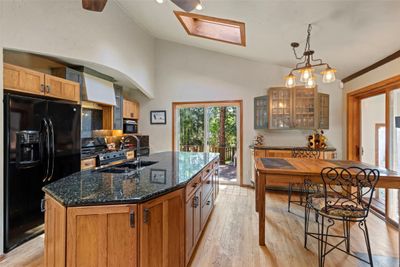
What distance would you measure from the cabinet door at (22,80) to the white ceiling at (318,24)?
2.12 m

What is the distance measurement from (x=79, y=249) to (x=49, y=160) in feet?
5.66

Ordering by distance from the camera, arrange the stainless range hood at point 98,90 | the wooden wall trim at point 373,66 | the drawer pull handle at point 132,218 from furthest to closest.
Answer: the stainless range hood at point 98,90, the wooden wall trim at point 373,66, the drawer pull handle at point 132,218

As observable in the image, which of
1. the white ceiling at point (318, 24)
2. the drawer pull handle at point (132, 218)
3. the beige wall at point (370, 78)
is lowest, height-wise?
the drawer pull handle at point (132, 218)

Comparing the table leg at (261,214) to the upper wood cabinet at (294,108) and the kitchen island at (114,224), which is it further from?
the upper wood cabinet at (294,108)

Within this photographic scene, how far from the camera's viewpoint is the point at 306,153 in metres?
4.06

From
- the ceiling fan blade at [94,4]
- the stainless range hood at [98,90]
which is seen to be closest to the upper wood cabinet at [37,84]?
the stainless range hood at [98,90]

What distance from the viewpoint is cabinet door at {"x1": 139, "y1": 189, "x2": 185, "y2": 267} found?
4.51ft

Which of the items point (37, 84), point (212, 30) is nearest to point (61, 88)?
point (37, 84)

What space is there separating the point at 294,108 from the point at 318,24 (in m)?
2.09

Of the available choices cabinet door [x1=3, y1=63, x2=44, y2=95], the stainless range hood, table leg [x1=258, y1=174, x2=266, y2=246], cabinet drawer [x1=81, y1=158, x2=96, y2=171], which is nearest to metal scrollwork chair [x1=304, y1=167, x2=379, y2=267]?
table leg [x1=258, y1=174, x2=266, y2=246]

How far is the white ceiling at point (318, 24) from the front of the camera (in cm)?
225

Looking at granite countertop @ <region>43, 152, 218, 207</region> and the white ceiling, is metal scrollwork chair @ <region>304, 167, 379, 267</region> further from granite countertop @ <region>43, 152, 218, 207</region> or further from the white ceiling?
the white ceiling

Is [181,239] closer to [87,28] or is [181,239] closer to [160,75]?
[87,28]

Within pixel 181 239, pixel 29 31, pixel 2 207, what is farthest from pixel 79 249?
pixel 29 31
